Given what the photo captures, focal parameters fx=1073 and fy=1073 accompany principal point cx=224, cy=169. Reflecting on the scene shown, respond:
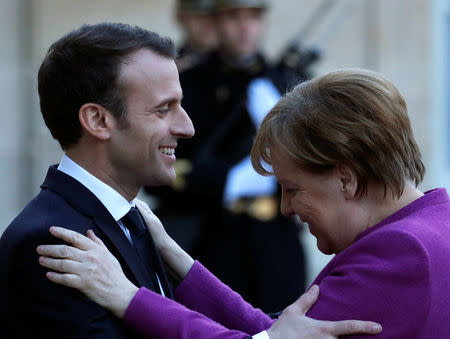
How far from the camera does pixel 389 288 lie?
2.45 meters

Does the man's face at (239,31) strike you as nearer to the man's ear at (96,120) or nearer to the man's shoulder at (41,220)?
the man's ear at (96,120)

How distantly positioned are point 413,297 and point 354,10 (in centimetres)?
527

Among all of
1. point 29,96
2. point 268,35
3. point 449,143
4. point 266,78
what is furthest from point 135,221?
point 449,143

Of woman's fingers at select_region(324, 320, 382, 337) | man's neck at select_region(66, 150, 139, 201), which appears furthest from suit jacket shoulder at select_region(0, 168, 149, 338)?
woman's fingers at select_region(324, 320, 382, 337)

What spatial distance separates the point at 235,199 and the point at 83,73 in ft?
9.25

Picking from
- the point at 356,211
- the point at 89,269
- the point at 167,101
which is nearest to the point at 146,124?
the point at 167,101

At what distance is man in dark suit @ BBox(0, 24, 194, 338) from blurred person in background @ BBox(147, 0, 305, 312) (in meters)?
2.41

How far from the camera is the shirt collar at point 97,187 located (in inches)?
104

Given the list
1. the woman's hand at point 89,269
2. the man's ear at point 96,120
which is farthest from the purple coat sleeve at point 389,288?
the man's ear at point 96,120

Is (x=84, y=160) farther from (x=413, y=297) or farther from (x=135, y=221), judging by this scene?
(x=413, y=297)

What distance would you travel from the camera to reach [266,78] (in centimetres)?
554

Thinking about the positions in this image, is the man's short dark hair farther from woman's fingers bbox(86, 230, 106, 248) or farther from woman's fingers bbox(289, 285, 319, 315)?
woman's fingers bbox(289, 285, 319, 315)

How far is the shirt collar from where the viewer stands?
264cm

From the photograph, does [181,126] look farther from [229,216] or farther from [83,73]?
[229,216]
